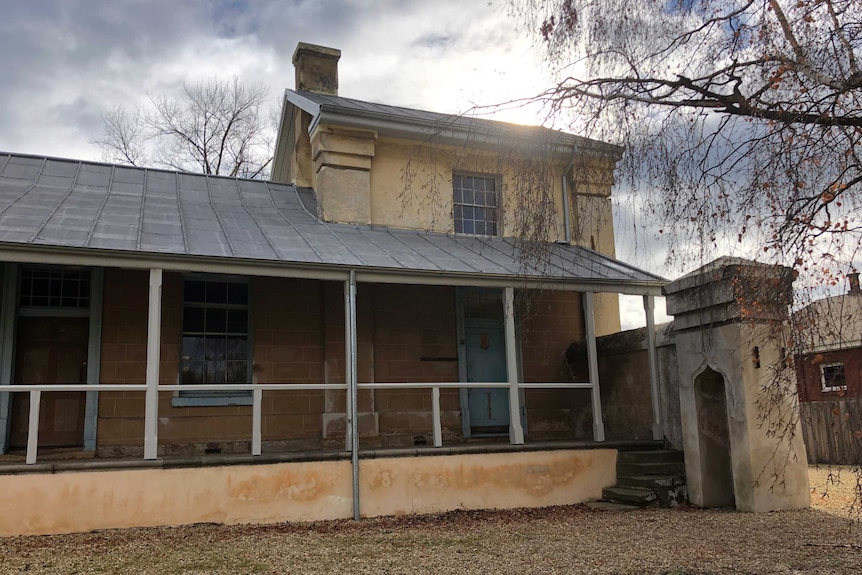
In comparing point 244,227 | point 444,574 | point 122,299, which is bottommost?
point 444,574

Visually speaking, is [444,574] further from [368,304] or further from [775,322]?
[368,304]

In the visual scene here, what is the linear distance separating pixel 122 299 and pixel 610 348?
700 centimetres

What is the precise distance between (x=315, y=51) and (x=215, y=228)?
5667 millimetres

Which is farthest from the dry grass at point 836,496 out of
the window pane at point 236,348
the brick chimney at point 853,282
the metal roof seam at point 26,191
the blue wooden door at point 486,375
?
the metal roof seam at point 26,191

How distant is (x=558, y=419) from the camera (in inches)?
474

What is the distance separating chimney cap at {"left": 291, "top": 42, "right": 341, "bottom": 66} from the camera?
13711 mm

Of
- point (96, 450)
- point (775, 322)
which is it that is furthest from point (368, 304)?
point (775, 322)

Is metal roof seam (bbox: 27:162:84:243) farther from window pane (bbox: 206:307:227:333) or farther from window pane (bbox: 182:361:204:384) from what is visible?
window pane (bbox: 182:361:204:384)

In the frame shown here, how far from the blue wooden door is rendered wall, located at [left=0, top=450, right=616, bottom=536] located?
215 cm

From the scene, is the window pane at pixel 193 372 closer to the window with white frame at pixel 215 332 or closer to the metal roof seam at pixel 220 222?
the window with white frame at pixel 215 332

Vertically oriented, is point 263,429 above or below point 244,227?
below

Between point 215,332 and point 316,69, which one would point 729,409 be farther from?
point 316,69

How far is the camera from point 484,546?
6.94m

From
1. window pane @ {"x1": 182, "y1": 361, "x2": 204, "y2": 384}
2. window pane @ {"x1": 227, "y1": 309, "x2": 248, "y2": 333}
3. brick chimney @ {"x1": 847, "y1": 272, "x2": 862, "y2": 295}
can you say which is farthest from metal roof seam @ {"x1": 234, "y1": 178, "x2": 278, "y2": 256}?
brick chimney @ {"x1": 847, "y1": 272, "x2": 862, "y2": 295}
